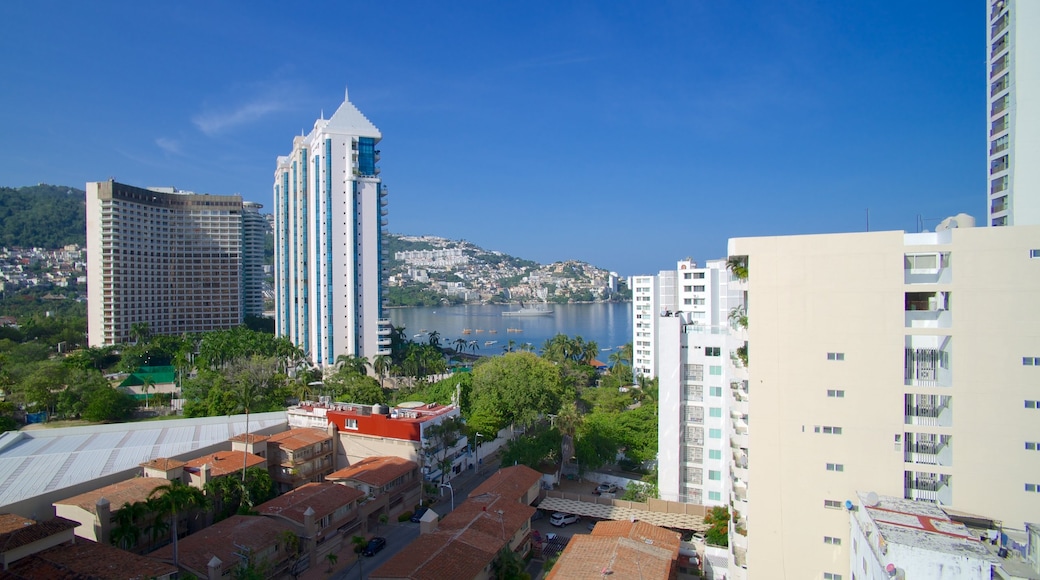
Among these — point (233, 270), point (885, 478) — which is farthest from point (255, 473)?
point (233, 270)

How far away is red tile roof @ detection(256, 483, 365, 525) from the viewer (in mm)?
14352

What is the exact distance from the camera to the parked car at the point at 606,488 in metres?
19.6

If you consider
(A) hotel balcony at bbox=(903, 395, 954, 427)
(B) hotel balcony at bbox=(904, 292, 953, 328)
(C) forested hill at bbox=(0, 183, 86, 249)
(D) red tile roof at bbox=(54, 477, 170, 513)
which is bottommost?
(D) red tile roof at bbox=(54, 477, 170, 513)

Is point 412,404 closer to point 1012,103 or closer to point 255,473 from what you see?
point 255,473

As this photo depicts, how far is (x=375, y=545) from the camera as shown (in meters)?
15.4

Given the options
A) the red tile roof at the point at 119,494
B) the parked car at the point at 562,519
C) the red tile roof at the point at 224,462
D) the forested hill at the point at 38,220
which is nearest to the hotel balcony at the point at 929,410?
the parked car at the point at 562,519

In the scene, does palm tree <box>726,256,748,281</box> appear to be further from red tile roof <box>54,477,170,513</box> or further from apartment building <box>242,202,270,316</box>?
apartment building <box>242,202,270,316</box>

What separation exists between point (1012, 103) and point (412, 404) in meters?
18.9

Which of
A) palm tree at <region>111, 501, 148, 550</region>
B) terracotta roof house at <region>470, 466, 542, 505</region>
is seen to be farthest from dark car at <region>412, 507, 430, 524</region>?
palm tree at <region>111, 501, 148, 550</region>

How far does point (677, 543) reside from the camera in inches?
539

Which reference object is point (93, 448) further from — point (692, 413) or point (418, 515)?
point (692, 413)

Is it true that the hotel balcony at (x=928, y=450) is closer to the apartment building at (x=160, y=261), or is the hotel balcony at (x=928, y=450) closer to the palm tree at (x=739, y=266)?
the palm tree at (x=739, y=266)

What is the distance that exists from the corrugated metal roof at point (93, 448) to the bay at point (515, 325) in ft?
143

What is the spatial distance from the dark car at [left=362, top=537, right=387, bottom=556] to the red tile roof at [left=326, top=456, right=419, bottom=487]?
61.4 inches
